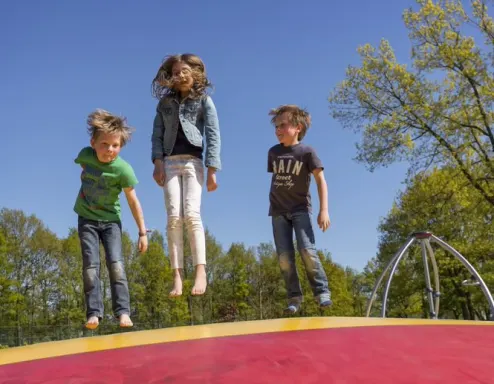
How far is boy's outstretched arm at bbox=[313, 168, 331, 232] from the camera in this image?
3844 millimetres

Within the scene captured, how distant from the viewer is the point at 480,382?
783mm

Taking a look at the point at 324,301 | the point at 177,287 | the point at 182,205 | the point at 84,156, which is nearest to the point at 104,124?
the point at 84,156

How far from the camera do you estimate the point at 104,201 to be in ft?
12.1

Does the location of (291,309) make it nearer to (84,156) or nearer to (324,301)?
(324,301)

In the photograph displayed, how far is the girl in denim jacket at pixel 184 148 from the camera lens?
3.69m

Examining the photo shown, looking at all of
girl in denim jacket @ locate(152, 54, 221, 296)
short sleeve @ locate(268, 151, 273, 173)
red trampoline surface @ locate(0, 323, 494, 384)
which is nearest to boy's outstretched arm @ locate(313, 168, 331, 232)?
short sleeve @ locate(268, 151, 273, 173)

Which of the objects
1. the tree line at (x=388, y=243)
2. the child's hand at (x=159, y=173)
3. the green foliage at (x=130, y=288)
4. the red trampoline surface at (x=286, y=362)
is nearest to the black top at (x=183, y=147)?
the child's hand at (x=159, y=173)

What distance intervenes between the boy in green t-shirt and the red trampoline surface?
265 cm

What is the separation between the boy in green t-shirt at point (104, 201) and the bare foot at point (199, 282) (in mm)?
426

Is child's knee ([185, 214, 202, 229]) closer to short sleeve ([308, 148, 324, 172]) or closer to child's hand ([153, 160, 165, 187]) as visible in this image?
child's hand ([153, 160, 165, 187])

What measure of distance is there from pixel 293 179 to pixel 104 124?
140 cm

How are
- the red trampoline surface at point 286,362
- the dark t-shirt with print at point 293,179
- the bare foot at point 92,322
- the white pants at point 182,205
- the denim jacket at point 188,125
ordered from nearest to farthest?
the red trampoline surface at point 286,362
the bare foot at point 92,322
the white pants at point 182,205
the denim jacket at point 188,125
the dark t-shirt with print at point 293,179

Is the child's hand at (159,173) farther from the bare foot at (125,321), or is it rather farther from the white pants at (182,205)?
the bare foot at (125,321)

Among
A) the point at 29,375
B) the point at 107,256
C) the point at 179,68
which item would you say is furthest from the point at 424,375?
the point at 179,68
